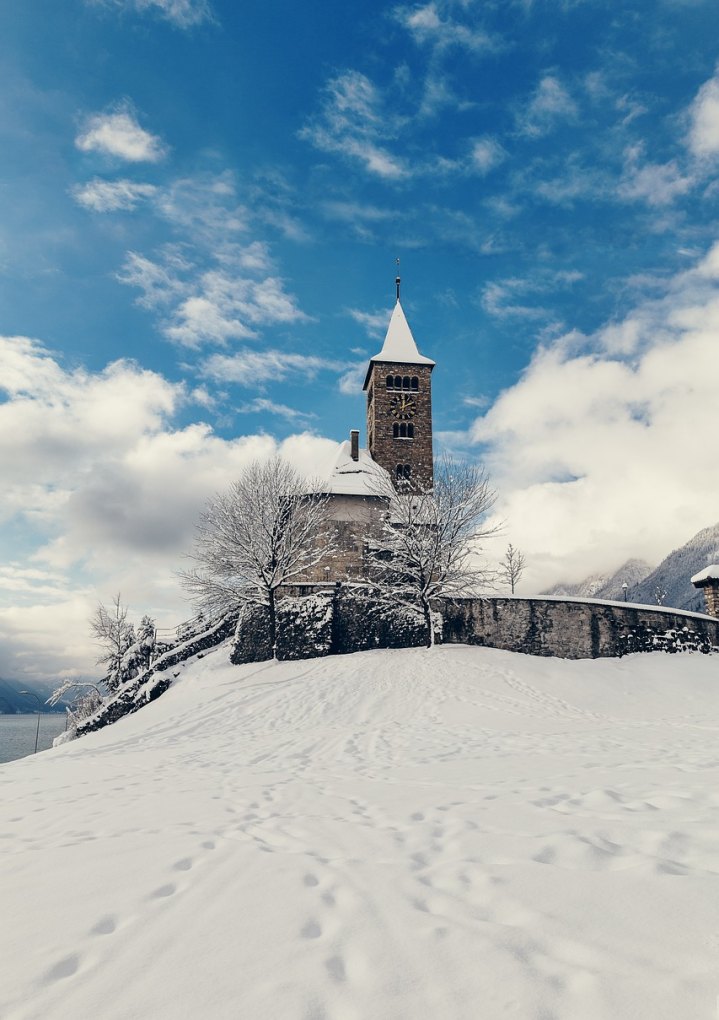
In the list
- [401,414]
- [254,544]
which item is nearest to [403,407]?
[401,414]

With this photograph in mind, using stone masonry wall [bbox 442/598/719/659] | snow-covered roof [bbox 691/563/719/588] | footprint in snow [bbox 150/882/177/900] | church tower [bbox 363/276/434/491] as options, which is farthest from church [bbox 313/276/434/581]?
footprint in snow [bbox 150/882/177/900]

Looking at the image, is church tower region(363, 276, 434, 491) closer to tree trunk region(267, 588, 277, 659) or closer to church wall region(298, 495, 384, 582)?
church wall region(298, 495, 384, 582)

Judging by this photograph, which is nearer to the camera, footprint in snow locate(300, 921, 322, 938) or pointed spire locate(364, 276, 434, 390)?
footprint in snow locate(300, 921, 322, 938)

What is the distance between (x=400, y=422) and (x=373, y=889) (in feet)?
126

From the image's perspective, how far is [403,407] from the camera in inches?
1601

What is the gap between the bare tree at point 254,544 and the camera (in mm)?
24219

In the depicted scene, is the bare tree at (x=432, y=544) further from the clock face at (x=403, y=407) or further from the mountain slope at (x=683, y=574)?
the mountain slope at (x=683, y=574)

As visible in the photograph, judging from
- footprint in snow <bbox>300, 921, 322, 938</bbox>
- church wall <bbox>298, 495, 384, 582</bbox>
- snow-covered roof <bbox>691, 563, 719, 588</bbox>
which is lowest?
footprint in snow <bbox>300, 921, 322, 938</bbox>

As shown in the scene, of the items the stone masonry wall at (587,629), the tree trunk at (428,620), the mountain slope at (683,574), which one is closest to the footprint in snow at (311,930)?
the tree trunk at (428,620)

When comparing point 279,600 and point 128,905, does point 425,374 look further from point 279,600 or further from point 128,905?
point 128,905

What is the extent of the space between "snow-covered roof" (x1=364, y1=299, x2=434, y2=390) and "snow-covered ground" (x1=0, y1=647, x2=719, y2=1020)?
36521 millimetres

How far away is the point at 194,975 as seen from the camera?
2.25 meters

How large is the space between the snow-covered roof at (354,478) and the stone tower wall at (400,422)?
2.55 meters

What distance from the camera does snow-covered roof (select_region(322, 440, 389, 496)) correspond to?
3273cm
